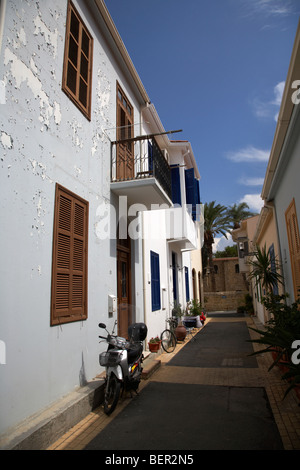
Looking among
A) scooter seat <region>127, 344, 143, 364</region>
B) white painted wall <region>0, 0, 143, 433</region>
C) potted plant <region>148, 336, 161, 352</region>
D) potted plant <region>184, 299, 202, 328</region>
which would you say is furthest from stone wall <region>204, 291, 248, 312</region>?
white painted wall <region>0, 0, 143, 433</region>

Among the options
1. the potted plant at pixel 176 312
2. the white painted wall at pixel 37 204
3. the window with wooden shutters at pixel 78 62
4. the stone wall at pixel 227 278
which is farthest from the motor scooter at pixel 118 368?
the stone wall at pixel 227 278

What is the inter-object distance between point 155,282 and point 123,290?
8.42 ft

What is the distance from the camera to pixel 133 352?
5.39 meters

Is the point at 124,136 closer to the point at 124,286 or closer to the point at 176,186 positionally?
the point at 124,286

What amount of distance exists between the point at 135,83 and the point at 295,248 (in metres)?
6.17

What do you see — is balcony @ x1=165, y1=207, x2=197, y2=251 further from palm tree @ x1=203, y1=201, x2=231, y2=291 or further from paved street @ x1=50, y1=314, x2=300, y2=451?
palm tree @ x1=203, y1=201, x2=231, y2=291

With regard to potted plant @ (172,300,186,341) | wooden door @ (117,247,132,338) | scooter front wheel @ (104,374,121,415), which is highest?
wooden door @ (117,247,132,338)

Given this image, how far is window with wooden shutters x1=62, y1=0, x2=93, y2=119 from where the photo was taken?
5.48 meters

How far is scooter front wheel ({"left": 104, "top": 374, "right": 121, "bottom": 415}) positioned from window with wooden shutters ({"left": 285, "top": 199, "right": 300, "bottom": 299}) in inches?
131

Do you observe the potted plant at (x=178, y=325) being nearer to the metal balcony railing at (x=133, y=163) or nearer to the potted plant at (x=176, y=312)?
the potted plant at (x=176, y=312)

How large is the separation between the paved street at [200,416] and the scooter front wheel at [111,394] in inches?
4.9

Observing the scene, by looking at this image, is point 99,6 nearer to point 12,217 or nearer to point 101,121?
point 101,121

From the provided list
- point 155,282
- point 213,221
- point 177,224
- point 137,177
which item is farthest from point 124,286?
point 213,221
